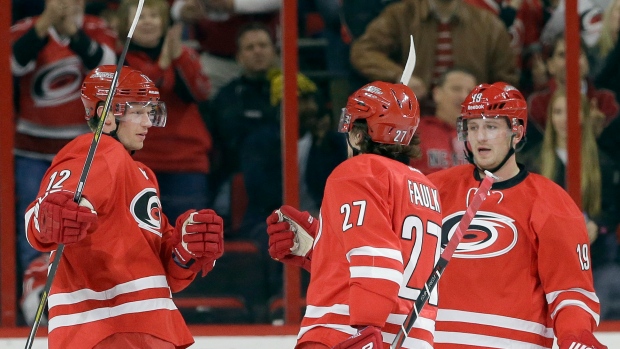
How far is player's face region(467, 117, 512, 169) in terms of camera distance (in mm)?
3113

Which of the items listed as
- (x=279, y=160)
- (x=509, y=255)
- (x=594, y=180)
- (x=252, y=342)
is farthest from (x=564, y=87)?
(x=509, y=255)

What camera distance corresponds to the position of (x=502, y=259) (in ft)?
9.95

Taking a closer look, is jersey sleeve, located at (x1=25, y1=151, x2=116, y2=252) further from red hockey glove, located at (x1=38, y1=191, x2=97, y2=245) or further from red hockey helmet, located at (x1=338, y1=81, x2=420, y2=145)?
red hockey helmet, located at (x1=338, y1=81, x2=420, y2=145)

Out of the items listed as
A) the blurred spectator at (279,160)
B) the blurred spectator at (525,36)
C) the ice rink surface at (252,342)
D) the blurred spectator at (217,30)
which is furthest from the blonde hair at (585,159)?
the blurred spectator at (217,30)

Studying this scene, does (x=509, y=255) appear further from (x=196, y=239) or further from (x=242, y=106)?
(x=242, y=106)

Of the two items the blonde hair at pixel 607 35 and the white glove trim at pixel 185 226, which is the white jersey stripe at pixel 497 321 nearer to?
the white glove trim at pixel 185 226

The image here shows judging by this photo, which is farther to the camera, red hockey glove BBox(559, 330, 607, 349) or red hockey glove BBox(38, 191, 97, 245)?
red hockey glove BBox(559, 330, 607, 349)

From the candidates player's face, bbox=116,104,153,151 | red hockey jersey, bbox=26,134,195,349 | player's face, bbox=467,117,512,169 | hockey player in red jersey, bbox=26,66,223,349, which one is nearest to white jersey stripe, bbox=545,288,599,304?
player's face, bbox=467,117,512,169

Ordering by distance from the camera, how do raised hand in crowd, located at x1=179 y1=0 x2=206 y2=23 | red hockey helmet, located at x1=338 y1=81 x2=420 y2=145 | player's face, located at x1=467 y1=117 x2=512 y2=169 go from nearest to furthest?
1. red hockey helmet, located at x1=338 y1=81 x2=420 y2=145
2. player's face, located at x1=467 y1=117 x2=512 y2=169
3. raised hand in crowd, located at x1=179 y1=0 x2=206 y2=23

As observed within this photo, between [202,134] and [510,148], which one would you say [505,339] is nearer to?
[510,148]

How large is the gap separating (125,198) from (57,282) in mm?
281

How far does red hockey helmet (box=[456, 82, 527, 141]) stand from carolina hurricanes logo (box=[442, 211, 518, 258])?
10.4 inches

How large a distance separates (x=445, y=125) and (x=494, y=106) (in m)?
1.61

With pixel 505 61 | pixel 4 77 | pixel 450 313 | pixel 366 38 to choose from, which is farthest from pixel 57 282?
pixel 505 61
